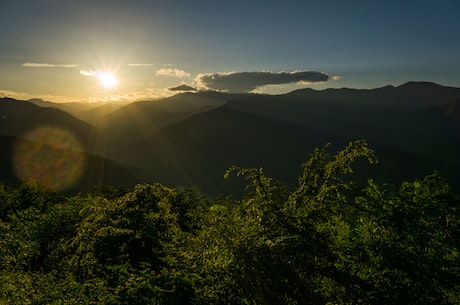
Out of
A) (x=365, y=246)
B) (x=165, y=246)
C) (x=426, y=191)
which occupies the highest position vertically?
(x=426, y=191)

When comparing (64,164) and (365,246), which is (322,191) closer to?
(365,246)

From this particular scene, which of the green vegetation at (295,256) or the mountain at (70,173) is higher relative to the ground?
the green vegetation at (295,256)

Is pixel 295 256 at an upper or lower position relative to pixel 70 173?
upper

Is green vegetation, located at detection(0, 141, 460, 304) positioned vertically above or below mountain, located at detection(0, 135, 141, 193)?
above

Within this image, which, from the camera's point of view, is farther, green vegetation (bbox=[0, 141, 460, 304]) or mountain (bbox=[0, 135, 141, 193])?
mountain (bbox=[0, 135, 141, 193])

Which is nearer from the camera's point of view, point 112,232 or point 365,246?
point 365,246

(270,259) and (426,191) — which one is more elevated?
(426,191)

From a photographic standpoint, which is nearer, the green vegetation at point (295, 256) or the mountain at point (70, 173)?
the green vegetation at point (295, 256)

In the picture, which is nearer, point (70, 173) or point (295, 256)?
point (295, 256)

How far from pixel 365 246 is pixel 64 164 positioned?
215 meters

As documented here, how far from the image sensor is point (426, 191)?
920 centimetres

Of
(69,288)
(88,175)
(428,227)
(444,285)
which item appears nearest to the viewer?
(444,285)

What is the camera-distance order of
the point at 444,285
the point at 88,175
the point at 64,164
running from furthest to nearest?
the point at 64,164 < the point at 88,175 < the point at 444,285

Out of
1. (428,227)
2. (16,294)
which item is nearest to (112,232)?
(16,294)
